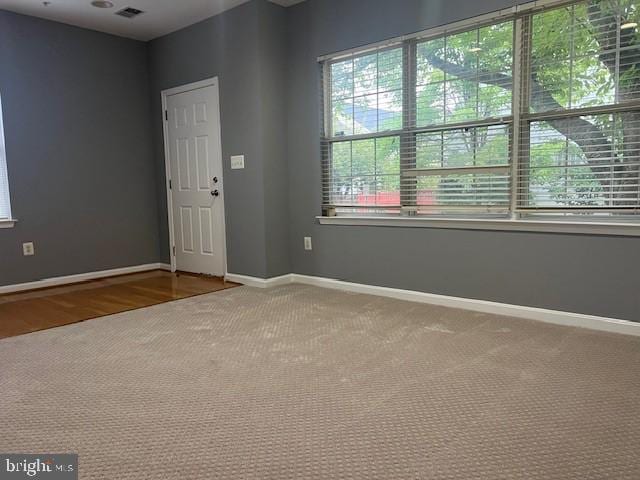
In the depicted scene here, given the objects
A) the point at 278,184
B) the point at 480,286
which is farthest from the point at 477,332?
the point at 278,184

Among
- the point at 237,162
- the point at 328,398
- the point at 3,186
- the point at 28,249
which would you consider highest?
the point at 237,162

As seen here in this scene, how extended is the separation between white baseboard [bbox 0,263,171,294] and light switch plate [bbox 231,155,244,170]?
1.65m

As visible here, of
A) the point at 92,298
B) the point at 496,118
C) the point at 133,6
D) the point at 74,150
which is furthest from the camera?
the point at 74,150

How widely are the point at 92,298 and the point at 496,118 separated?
356cm

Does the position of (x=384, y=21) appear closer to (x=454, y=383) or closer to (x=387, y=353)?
(x=387, y=353)

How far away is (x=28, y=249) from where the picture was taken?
4.37 m

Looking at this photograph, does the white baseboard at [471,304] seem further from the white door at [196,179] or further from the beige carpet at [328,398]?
the white door at [196,179]

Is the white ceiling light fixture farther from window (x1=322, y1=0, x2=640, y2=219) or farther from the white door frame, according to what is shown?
window (x1=322, y1=0, x2=640, y2=219)

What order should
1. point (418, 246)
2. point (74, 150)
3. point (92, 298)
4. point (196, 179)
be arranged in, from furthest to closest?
point (196, 179)
point (74, 150)
point (92, 298)
point (418, 246)

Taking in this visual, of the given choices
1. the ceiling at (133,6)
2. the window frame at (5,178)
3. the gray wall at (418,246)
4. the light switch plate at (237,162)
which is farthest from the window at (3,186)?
the gray wall at (418,246)

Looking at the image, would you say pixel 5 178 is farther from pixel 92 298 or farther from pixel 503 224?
pixel 503 224

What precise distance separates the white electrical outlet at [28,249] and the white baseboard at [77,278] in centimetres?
→ 28

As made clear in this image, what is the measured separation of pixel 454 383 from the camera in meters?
2.17

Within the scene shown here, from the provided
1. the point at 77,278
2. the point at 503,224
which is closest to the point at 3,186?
the point at 77,278
